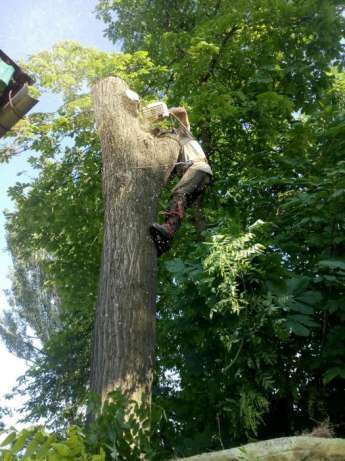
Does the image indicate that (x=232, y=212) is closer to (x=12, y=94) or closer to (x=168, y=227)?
(x=168, y=227)

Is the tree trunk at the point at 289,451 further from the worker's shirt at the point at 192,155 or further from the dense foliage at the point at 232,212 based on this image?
the worker's shirt at the point at 192,155

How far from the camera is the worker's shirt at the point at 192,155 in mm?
4762

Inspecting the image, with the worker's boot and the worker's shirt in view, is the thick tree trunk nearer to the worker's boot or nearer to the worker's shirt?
the worker's boot

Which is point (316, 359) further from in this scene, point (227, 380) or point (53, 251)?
point (53, 251)

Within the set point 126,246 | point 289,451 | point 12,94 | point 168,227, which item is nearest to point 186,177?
point 168,227

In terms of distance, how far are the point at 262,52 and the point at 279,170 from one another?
218 cm

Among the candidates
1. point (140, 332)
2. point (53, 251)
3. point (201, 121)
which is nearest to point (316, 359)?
point (140, 332)

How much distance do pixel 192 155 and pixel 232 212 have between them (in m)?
0.98

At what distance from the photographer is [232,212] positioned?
5.52 metres

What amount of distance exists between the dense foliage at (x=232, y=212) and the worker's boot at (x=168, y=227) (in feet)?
0.87

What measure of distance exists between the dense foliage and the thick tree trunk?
1.02 ft

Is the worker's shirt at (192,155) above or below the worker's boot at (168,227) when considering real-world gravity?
above

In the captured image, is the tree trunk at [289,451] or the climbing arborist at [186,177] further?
the climbing arborist at [186,177]

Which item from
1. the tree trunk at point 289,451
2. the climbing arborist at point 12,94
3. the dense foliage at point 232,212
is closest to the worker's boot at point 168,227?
the dense foliage at point 232,212
